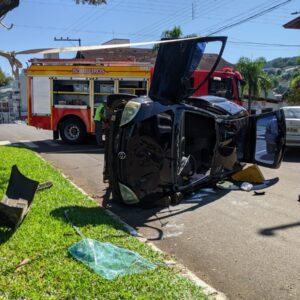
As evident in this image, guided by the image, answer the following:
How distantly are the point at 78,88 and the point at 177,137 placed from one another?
998 centimetres

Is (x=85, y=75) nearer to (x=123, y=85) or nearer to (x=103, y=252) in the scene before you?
(x=123, y=85)

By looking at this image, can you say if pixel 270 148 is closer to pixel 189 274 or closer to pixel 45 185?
pixel 45 185

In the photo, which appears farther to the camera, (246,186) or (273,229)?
(246,186)

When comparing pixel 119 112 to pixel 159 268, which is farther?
pixel 119 112

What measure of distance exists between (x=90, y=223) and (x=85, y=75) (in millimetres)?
10789

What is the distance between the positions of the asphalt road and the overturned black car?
14.6 inches

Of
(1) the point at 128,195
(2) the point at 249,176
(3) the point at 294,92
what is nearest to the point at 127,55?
(3) the point at 294,92

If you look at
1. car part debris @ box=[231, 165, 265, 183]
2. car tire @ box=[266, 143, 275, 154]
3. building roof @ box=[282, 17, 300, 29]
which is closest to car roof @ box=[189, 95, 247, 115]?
car tire @ box=[266, 143, 275, 154]

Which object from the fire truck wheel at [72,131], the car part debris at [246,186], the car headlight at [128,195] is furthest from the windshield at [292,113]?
the car headlight at [128,195]

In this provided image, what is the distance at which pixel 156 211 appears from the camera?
6543 millimetres

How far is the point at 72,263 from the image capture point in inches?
161

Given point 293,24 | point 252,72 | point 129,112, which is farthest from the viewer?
point 252,72

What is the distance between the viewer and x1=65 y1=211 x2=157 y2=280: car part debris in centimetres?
399

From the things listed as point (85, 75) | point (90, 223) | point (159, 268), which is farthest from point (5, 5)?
point (85, 75)
